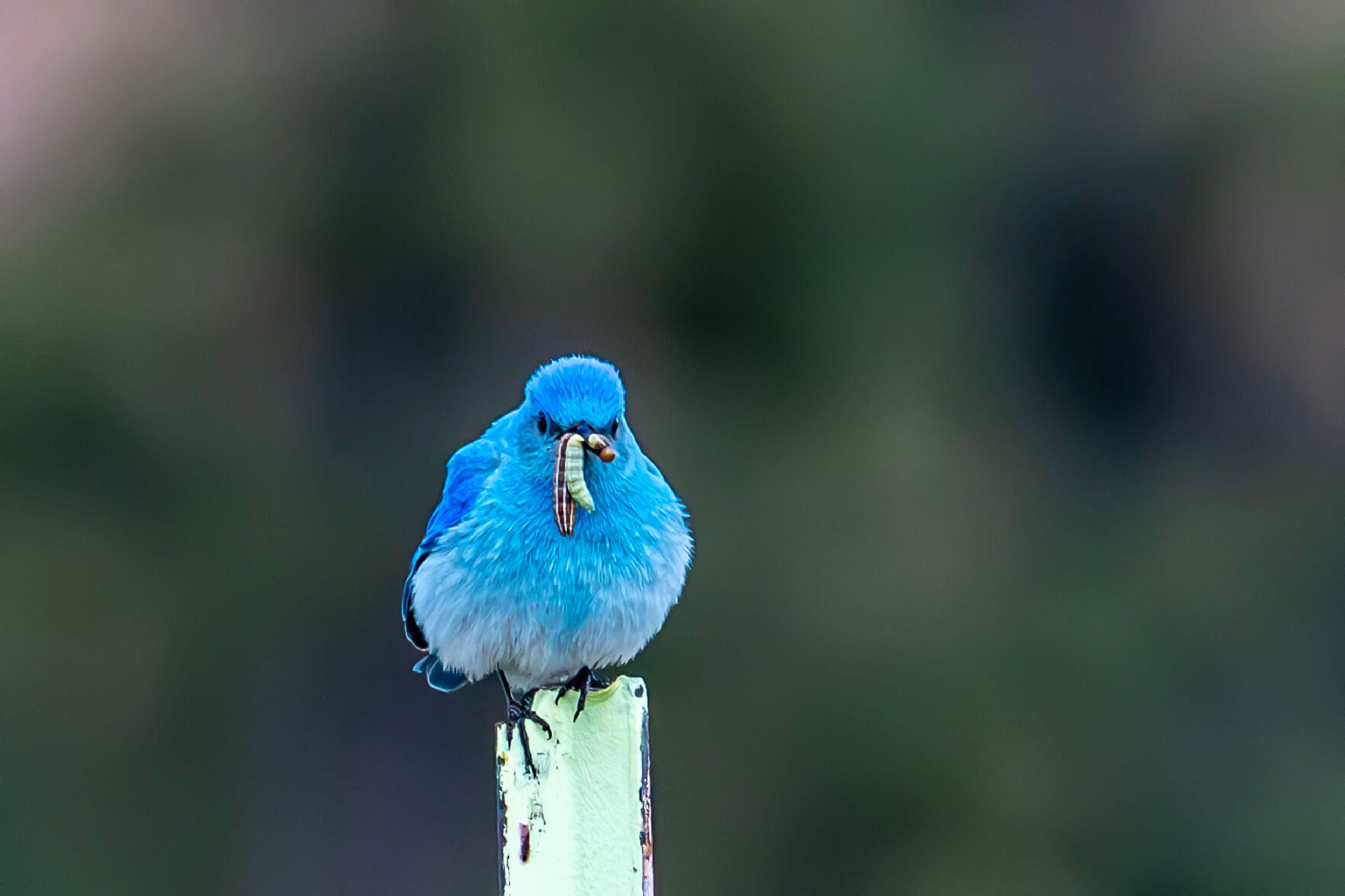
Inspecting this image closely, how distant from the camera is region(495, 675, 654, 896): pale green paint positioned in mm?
2115

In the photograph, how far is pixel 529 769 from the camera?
2.19 m

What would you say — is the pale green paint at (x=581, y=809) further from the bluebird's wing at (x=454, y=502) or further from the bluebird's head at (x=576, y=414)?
the bluebird's wing at (x=454, y=502)

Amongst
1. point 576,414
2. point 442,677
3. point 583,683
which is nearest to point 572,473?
point 576,414

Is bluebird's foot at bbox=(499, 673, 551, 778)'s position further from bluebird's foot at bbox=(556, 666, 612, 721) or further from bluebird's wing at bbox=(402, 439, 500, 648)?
bluebird's wing at bbox=(402, 439, 500, 648)

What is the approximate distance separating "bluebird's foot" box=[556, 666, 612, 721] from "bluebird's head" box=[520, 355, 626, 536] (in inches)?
12.1

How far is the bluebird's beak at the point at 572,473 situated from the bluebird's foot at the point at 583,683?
304mm

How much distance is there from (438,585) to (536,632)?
279mm

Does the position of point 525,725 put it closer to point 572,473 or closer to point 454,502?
point 572,473

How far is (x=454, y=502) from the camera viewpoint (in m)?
3.12

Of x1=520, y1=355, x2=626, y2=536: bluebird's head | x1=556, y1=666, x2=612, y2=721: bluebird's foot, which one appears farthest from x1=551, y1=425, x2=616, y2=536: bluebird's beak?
x1=556, y1=666, x2=612, y2=721: bluebird's foot

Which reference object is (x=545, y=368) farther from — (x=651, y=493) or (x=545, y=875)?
(x=545, y=875)

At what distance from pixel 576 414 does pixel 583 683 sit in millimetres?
559

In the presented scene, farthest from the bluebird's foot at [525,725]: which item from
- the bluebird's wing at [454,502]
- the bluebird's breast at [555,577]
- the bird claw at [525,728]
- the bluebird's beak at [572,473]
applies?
the bluebird's wing at [454,502]

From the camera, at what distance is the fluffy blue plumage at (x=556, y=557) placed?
2.74 meters
